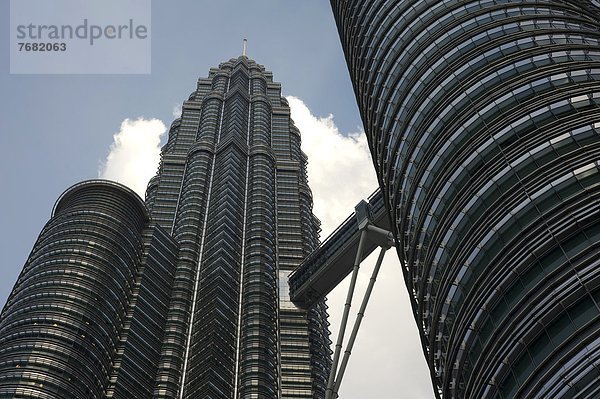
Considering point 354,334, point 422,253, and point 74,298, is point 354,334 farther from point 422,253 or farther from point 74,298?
point 74,298

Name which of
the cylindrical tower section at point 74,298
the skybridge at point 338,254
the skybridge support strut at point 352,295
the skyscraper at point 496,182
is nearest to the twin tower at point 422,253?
the skyscraper at point 496,182

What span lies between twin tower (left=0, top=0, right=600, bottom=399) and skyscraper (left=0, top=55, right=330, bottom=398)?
36 centimetres

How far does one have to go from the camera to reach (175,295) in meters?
129

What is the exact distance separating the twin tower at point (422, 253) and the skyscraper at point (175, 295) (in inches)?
14.0

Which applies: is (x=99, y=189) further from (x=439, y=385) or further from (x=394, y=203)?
(x=439, y=385)

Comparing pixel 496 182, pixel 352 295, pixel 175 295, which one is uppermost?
pixel 175 295

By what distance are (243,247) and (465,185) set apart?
323ft

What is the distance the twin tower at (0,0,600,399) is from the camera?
129 ft

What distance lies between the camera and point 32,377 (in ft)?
291

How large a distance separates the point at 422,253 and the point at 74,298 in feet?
203

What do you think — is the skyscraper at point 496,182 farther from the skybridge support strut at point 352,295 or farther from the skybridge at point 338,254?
the skybridge at point 338,254

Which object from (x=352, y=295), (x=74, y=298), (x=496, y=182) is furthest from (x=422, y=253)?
(x=74, y=298)

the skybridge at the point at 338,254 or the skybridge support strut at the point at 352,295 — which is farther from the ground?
the skybridge at the point at 338,254

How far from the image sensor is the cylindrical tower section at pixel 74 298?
9025cm
